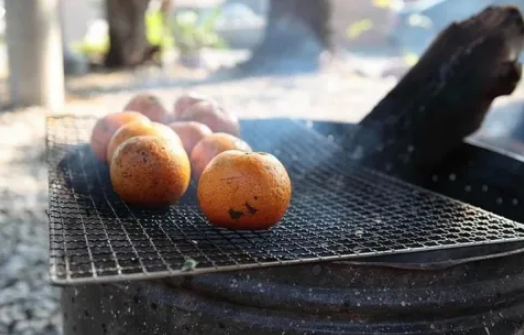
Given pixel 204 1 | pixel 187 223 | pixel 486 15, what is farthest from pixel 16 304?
pixel 204 1

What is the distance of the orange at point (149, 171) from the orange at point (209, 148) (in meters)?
0.19

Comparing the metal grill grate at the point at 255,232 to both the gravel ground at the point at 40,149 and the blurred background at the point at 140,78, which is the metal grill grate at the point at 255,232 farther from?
Answer: the blurred background at the point at 140,78

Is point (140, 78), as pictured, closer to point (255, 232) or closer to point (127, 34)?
point (127, 34)

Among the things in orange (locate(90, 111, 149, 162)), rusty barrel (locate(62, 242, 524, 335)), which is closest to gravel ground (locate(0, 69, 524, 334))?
orange (locate(90, 111, 149, 162))

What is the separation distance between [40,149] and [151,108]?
12.0ft

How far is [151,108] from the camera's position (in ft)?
8.79

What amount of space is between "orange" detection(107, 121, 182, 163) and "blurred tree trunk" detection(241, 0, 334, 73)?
9.14 metres

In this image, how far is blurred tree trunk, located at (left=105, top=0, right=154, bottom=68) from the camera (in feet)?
35.4

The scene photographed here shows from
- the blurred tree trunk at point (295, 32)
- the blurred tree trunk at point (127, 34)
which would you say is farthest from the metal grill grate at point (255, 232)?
the blurred tree trunk at point (295, 32)

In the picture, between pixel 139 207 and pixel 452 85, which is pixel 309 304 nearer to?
pixel 139 207

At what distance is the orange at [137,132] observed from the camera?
216 centimetres

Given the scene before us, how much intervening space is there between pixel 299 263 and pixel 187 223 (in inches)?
23.4

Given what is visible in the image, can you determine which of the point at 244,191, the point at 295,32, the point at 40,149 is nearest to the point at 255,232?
the point at 244,191

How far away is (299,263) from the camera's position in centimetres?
138
